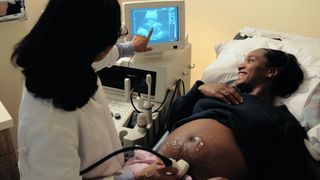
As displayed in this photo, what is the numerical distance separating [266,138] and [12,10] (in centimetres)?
141

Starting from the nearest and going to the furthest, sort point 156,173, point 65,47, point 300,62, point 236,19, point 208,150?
point 65,47 < point 156,173 < point 208,150 < point 300,62 < point 236,19

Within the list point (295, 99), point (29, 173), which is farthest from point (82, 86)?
point (295, 99)

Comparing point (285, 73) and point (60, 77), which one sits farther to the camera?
point (285, 73)

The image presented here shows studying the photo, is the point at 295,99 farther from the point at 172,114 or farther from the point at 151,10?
the point at 151,10

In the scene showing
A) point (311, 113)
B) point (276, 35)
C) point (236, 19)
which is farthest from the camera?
point (236, 19)

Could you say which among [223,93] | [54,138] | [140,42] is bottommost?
[223,93]

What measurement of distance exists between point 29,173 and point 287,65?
1.23m

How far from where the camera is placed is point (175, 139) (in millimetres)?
1301

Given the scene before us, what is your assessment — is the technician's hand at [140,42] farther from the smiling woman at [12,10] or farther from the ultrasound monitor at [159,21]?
the smiling woman at [12,10]

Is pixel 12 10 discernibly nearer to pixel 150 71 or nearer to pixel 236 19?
pixel 150 71

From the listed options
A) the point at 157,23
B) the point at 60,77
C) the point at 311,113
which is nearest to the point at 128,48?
the point at 157,23

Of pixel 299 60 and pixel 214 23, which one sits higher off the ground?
pixel 214 23

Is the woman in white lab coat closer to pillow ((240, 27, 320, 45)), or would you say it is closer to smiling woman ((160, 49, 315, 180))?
smiling woman ((160, 49, 315, 180))

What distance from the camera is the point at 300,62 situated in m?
1.60
